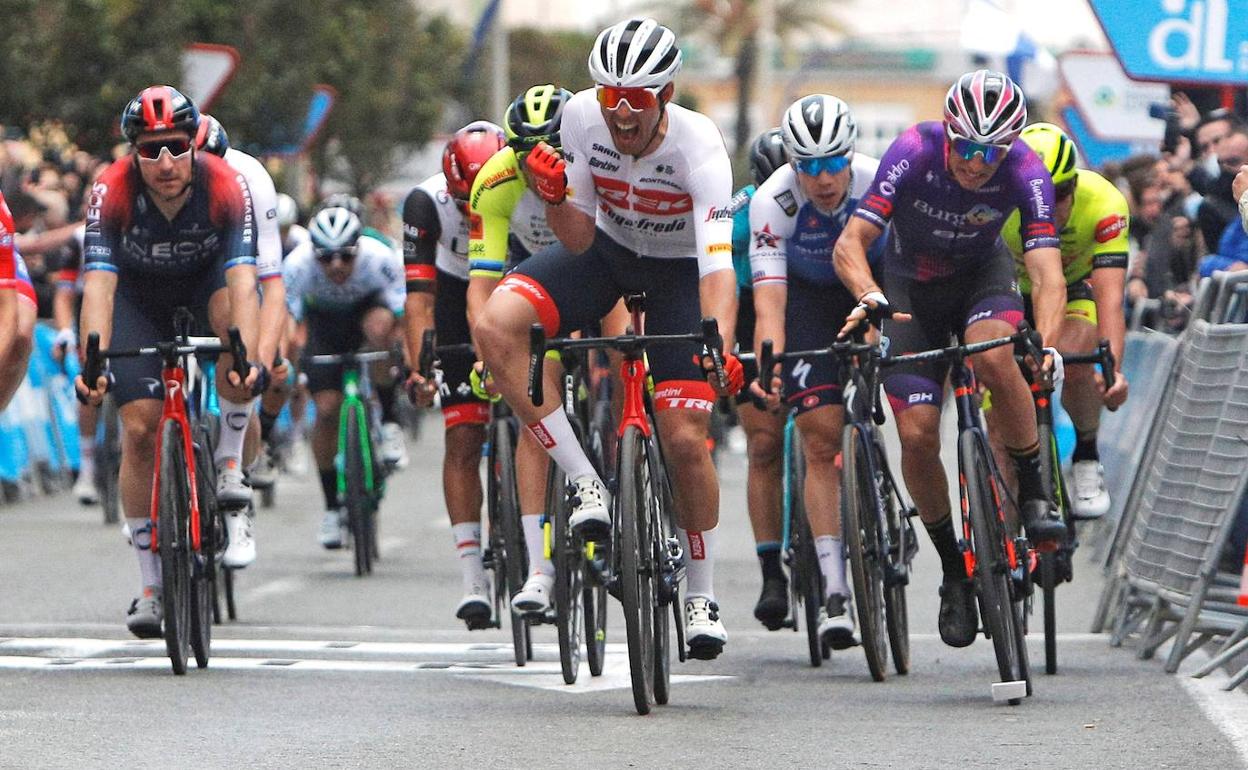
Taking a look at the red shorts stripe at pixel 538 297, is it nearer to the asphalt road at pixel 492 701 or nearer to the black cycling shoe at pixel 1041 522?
the asphalt road at pixel 492 701

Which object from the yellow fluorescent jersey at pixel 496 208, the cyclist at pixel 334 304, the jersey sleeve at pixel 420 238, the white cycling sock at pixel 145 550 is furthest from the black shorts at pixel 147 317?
the cyclist at pixel 334 304

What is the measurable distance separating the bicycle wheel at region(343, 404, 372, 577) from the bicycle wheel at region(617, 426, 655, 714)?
5.30 m

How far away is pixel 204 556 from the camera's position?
384 inches

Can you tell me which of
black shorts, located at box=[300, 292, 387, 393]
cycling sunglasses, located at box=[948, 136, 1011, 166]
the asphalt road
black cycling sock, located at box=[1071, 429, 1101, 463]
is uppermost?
cycling sunglasses, located at box=[948, 136, 1011, 166]

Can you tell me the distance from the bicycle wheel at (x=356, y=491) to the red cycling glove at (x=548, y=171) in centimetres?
527

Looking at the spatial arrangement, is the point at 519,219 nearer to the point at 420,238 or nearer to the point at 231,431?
the point at 420,238

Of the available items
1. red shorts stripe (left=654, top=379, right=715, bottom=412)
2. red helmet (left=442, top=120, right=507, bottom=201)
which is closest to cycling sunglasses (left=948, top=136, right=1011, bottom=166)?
red shorts stripe (left=654, top=379, right=715, bottom=412)

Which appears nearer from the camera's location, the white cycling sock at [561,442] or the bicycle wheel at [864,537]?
the white cycling sock at [561,442]

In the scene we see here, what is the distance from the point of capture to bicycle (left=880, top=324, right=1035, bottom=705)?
847 cm

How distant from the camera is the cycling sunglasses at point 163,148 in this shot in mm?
9570

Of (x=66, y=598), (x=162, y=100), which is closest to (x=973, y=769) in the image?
(x=162, y=100)

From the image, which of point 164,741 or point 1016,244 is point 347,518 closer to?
point 1016,244

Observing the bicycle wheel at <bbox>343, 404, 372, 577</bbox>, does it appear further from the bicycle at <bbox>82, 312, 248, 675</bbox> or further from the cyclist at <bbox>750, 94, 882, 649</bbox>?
the cyclist at <bbox>750, 94, 882, 649</bbox>

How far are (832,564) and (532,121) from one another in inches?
79.0
